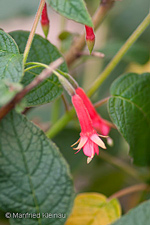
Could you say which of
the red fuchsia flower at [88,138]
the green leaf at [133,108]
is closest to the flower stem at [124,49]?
the green leaf at [133,108]

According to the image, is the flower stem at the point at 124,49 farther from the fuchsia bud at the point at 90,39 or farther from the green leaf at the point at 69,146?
the green leaf at the point at 69,146

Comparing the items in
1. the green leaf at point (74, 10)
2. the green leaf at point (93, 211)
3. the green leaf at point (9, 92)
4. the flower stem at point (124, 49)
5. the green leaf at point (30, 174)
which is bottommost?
the green leaf at point (93, 211)

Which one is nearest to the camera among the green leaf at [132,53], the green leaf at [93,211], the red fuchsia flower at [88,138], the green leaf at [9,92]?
the green leaf at [9,92]

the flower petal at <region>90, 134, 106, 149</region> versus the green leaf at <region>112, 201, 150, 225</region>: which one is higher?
the flower petal at <region>90, 134, 106, 149</region>

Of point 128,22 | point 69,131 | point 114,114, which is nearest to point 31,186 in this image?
point 114,114

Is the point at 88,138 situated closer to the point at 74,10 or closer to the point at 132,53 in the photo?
the point at 74,10

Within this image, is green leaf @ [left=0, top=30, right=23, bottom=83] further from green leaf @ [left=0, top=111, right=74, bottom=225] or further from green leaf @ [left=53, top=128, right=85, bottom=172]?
green leaf @ [left=53, top=128, right=85, bottom=172]

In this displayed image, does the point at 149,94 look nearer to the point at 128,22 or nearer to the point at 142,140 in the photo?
the point at 142,140

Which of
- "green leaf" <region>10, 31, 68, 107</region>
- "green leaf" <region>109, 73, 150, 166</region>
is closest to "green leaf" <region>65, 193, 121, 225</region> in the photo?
"green leaf" <region>109, 73, 150, 166</region>
